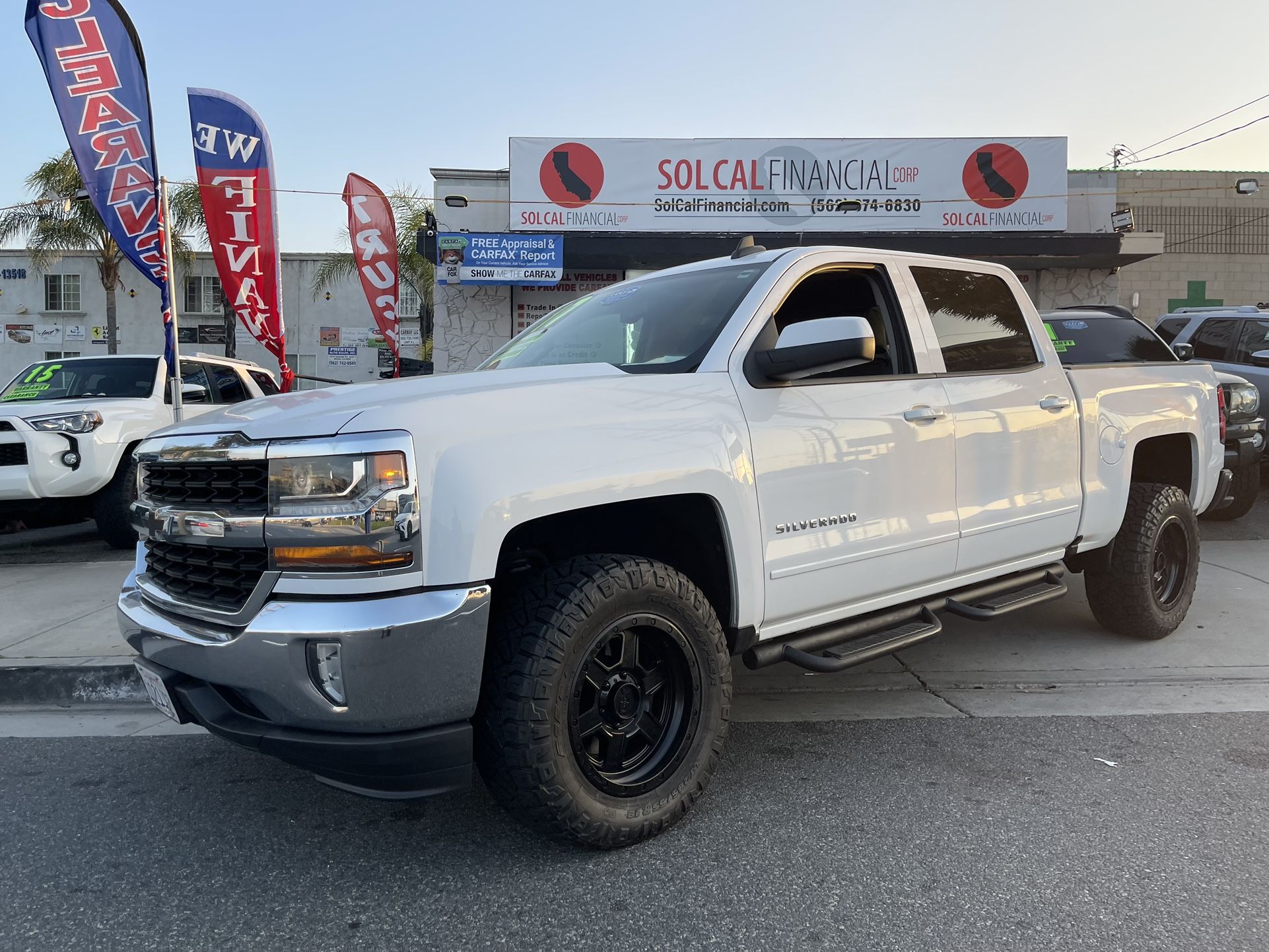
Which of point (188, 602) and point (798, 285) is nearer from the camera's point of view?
point (188, 602)

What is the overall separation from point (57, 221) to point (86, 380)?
24.0 metres

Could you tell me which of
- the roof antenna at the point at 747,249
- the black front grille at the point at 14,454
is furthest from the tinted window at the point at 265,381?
the roof antenna at the point at 747,249

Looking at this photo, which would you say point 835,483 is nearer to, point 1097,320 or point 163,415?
point 1097,320

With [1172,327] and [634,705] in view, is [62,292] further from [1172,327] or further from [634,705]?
[634,705]

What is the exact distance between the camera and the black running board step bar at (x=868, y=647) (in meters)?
3.17

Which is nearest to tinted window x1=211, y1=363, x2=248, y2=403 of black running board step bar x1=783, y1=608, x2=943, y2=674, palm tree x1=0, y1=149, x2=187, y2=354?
black running board step bar x1=783, y1=608, x2=943, y2=674

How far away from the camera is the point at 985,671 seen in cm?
464

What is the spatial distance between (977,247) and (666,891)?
14544 mm

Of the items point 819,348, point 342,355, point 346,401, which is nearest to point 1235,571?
point 819,348

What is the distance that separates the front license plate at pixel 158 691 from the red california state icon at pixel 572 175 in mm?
13086

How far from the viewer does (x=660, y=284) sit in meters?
3.78

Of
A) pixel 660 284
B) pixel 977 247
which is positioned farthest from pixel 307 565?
pixel 977 247

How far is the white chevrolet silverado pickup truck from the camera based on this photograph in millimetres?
2334

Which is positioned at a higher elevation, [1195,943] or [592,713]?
[592,713]
